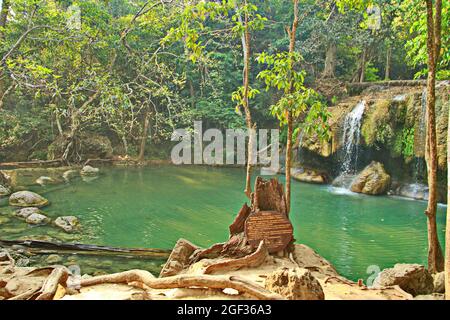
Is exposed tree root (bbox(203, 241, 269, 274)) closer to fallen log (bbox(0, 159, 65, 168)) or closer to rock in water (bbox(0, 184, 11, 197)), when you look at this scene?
rock in water (bbox(0, 184, 11, 197))

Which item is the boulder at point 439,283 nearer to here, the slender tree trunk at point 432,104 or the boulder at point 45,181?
the slender tree trunk at point 432,104

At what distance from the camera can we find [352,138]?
13.1 m

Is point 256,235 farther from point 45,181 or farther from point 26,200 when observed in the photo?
point 45,181

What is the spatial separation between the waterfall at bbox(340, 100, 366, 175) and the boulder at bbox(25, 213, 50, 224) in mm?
9825

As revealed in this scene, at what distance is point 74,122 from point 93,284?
1114 centimetres

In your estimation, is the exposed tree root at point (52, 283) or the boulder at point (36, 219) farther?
the boulder at point (36, 219)

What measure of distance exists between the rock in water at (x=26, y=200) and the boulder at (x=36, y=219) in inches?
51.4

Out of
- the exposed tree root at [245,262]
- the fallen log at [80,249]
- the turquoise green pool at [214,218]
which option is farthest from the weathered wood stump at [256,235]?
the turquoise green pool at [214,218]

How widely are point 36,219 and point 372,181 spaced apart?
9468 mm

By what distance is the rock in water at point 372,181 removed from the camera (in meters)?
11.6

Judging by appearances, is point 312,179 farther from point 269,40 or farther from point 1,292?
point 1,292

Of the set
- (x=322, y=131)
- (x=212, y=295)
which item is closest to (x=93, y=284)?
(x=212, y=295)

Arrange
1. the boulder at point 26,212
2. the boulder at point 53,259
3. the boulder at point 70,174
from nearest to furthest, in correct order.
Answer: the boulder at point 53,259 → the boulder at point 26,212 → the boulder at point 70,174
